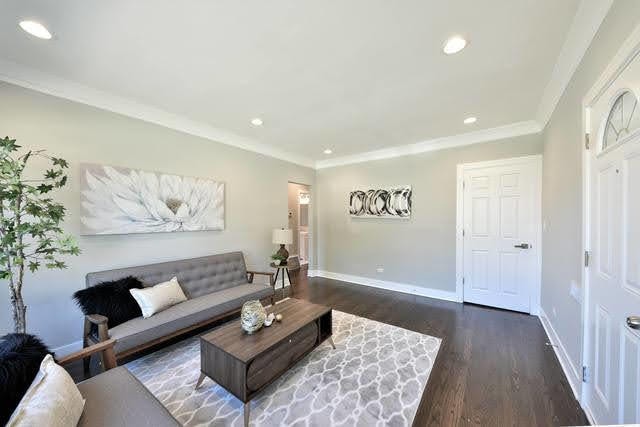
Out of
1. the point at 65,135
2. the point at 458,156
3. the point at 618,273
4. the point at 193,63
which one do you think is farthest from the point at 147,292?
the point at 458,156

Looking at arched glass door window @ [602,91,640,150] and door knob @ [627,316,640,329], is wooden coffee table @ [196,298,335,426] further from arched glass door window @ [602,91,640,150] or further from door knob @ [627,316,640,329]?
arched glass door window @ [602,91,640,150]

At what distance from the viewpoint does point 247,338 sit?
5.82 feet

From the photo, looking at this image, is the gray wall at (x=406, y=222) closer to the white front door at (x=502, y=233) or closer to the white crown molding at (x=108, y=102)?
the white front door at (x=502, y=233)

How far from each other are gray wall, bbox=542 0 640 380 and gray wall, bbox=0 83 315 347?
374 centimetres

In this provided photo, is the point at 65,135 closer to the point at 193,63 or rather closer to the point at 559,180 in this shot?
the point at 193,63

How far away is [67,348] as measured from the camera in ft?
7.29

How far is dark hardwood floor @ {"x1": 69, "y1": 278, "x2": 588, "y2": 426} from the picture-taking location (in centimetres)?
158

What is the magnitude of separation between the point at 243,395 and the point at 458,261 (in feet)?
→ 11.1

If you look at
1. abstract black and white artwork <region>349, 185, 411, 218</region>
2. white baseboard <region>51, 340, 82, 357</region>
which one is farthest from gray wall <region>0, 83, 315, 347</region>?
abstract black and white artwork <region>349, 185, 411, 218</region>

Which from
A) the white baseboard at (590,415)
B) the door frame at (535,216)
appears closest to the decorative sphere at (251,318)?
the white baseboard at (590,415)

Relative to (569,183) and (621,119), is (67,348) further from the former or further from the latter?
(569,183)

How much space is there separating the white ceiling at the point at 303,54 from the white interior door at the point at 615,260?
76 centimetres

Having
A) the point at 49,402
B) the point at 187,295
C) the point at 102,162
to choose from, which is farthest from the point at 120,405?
the point at 102,162

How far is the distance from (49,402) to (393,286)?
4.12 metres
